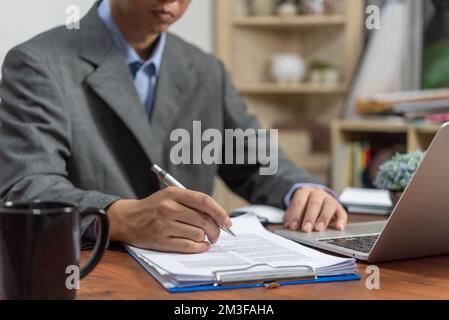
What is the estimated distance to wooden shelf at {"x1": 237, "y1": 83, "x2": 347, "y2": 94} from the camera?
326cm

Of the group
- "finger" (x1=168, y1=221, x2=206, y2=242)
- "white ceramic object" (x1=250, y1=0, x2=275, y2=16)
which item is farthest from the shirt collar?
"white ceramic object" (x1=250, y1=0, x2=275, y2=16)

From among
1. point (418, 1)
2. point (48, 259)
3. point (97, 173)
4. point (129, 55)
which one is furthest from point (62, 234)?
point (418, 1)

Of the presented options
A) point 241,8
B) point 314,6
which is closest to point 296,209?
point 314,6

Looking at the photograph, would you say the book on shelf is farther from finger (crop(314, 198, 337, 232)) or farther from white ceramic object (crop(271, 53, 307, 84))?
finger (crop(314, 198, 337, 232))

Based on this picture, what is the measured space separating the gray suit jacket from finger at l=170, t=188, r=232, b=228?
0.79 feet

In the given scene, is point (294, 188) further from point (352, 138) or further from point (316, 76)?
Answer: point (316, 76)

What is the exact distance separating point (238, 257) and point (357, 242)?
0.83 feet

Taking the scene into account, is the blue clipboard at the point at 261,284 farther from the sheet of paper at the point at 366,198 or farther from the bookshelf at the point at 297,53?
the bookshelf at the point at 297,53

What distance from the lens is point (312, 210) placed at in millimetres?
1309

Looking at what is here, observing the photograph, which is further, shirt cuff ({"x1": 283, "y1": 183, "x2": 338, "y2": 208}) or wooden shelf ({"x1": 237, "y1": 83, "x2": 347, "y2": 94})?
wooden shelf ({"x1": 237, "y1": 83, "x2": 347, "y2": 94})

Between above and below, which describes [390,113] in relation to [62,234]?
below
